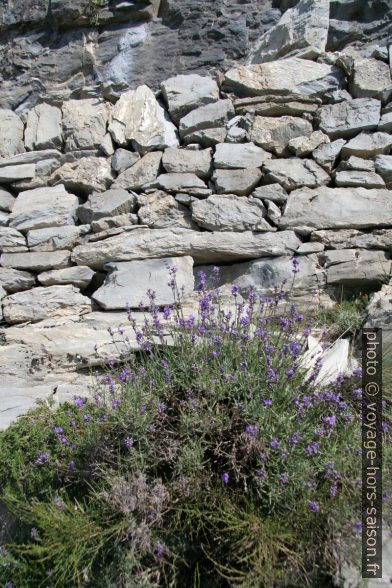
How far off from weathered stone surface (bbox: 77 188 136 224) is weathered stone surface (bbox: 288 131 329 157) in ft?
5.09

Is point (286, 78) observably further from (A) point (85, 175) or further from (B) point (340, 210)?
(A) point (85, 175)

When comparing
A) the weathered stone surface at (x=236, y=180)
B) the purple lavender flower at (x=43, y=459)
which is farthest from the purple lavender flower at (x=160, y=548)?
the weathered stone surface at (x=236, y=180)

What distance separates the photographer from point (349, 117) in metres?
4.94

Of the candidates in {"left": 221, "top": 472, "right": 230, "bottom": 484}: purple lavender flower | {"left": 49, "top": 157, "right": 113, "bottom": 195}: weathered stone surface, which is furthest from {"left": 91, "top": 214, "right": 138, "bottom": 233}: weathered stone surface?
{"left": 221, "top": 472, "right": 230, "bottom": 484}: purple lavender flower

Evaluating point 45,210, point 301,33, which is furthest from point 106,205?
point 301,33

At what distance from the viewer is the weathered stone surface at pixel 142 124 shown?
5098 mm

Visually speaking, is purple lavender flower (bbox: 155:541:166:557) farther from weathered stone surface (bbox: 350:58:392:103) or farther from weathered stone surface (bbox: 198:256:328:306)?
weathered stone surface (bbox: 350:58:392:103)

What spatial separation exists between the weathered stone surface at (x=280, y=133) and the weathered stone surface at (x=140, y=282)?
141 cm

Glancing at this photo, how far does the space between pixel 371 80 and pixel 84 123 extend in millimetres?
2850

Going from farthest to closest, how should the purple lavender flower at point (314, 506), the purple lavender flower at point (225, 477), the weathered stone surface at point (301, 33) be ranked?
1. the weathered stone surface at point (301, 33)
2. the purple lavender flower at point (225, 477)
3. the purple lavender flower at point (314, 506)

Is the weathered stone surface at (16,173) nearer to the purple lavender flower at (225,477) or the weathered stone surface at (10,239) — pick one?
the weathered stone surface at (10,239)

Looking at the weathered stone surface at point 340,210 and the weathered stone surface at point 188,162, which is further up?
the weathered stone surface at point 188,162

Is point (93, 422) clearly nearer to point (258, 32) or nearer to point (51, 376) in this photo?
point (51, 376)

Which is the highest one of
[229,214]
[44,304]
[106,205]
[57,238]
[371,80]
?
[371,80]
